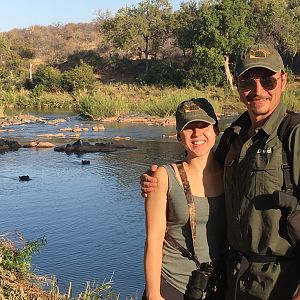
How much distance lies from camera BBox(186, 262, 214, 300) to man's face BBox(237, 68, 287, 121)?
59 centimetres

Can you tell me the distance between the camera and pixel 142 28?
127ft

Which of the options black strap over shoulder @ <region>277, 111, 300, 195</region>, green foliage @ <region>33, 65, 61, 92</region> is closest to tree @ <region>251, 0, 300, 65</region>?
green foliage @ <region>33, 65, 61, 92</region>

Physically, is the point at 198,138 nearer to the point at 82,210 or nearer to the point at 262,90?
the point at 262,90

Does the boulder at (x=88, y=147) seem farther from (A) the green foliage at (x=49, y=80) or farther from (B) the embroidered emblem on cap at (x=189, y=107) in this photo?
(A) the green foliage at (x=49, y=80)

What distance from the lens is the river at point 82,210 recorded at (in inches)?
221

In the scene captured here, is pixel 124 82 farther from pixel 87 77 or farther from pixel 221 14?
pixel 221 14

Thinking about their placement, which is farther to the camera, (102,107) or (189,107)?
(102,107)

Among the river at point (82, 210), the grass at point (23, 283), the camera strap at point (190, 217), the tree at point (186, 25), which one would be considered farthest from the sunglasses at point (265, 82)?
the tree at point (186, 25)

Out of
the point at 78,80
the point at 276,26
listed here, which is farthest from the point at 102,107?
the point at 276,26

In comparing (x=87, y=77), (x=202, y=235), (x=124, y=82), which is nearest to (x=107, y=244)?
(x=202, y=235)

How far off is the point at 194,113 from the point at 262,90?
319 millimetres

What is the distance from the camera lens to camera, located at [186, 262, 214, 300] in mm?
2197

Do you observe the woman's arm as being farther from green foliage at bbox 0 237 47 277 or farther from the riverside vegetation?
the riverside vegetation

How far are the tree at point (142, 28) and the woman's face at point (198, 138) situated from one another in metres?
36.1
